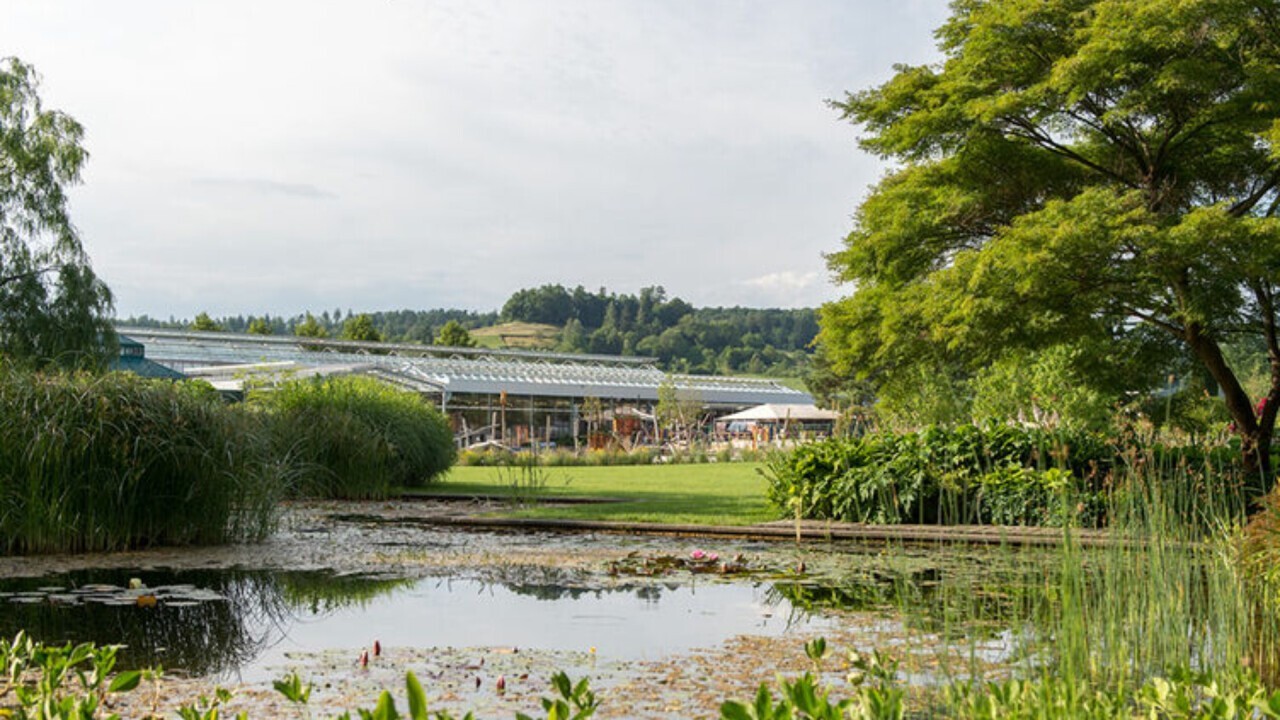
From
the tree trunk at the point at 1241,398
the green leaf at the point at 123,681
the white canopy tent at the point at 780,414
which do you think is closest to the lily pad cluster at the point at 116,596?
the green leaf at the point at 123,681

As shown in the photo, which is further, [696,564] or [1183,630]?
[696,564]

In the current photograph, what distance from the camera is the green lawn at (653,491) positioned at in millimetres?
10938

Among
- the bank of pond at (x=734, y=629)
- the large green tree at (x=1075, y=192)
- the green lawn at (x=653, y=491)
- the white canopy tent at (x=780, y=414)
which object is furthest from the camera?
the white canopy tent at (x=780, y=414)

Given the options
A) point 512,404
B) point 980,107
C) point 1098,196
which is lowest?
point 512,404

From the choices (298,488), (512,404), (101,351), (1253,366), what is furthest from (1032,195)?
(1253,366)

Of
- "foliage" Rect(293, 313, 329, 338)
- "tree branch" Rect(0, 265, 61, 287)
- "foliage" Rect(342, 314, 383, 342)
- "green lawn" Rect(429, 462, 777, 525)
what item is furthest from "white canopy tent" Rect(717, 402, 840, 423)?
"foliage" Rect(342, 314, 383, 342)

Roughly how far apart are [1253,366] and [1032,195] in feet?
96.5

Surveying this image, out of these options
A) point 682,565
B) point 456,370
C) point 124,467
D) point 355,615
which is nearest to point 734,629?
point 355,615

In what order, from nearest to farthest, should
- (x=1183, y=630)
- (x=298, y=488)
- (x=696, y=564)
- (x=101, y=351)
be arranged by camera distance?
(x=1183, y=630) < (x=696, y=564) < (x=298, y=488) < (x=101, y=351)

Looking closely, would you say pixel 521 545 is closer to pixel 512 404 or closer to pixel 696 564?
pixel 696 564

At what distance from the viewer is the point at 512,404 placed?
36688mm

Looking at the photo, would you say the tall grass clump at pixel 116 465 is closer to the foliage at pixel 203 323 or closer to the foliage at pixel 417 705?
the foliage at pixel 417 705

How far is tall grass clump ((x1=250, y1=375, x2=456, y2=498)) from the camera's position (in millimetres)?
14289

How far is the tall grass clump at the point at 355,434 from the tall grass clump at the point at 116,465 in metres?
4.49
